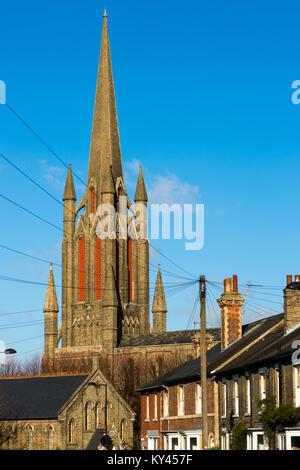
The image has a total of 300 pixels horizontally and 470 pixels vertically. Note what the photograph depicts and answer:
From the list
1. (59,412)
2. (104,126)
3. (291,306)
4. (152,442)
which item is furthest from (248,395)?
(104,126)

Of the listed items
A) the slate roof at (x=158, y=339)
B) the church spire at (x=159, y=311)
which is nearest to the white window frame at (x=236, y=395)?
the slate roof at (x=158, y=339)

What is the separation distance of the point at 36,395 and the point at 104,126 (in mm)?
73331

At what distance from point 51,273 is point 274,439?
106856 mm

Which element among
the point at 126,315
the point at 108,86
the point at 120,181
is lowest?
the point at 126,315

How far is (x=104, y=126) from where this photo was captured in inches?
5571

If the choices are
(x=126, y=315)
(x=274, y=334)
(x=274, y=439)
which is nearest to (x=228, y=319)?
(x=274, y=334)

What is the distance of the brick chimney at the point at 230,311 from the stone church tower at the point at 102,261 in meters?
80.7

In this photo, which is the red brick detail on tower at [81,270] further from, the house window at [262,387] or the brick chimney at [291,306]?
the house window at [262,387]

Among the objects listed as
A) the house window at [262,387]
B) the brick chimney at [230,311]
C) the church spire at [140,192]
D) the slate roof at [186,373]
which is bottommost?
the house window at [262,387]

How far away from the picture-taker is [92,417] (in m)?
74.1

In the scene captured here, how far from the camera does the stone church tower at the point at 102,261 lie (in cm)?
13550
